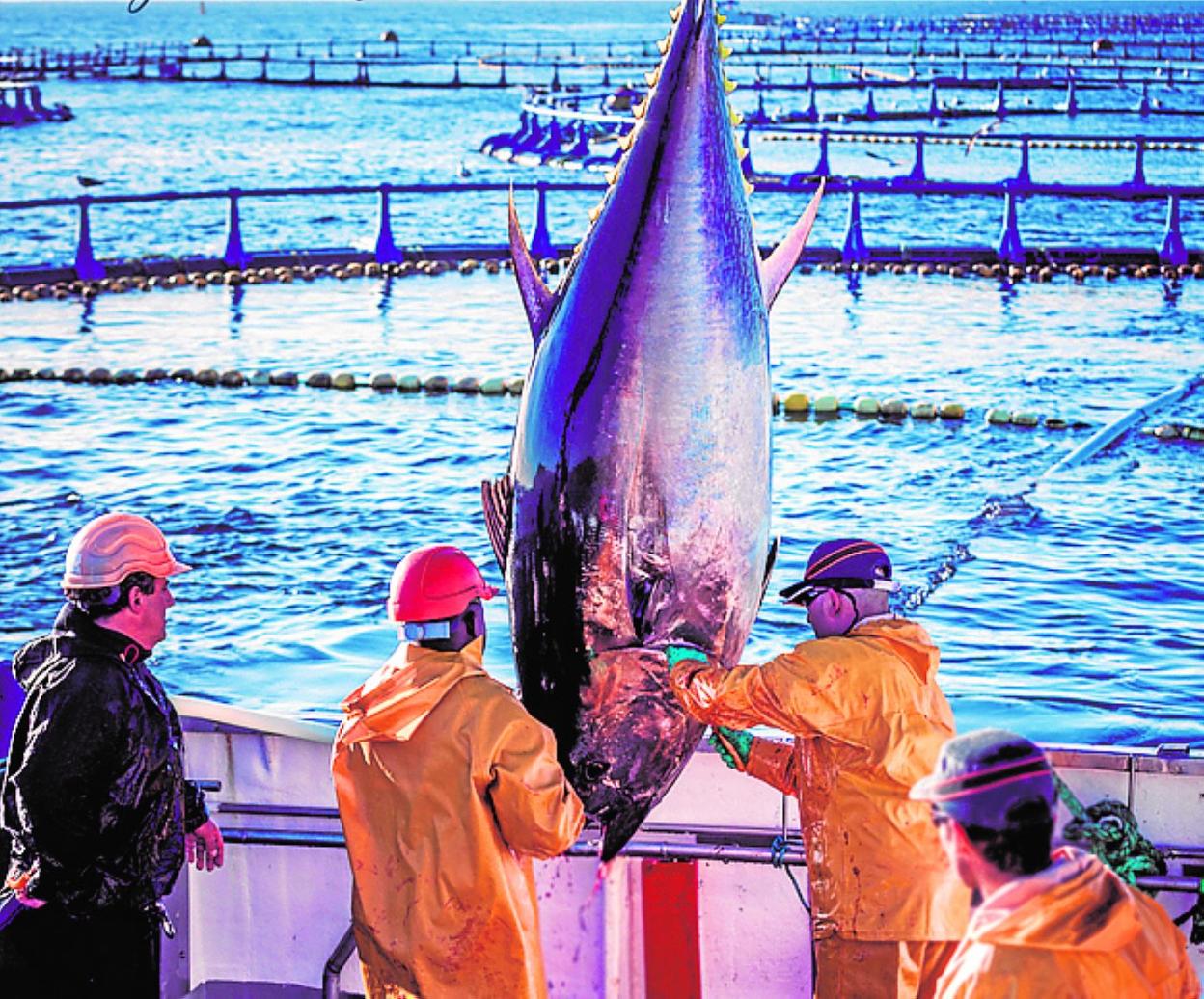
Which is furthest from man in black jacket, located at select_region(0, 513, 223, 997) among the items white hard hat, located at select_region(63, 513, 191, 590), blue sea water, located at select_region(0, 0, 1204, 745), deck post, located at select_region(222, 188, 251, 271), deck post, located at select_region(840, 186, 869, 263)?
deck post, located at select_region(840, 186, 869, 263)

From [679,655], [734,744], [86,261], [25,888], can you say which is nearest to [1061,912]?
[679,655]

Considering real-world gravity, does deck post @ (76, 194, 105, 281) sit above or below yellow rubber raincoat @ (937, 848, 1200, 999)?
above

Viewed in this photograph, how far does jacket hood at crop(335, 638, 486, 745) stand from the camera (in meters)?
3.09

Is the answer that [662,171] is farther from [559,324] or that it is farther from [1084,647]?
[1084,647]

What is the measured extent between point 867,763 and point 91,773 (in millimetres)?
1557

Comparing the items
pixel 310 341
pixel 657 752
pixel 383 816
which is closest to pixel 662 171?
pixel 657 752

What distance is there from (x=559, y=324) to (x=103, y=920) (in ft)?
5.19

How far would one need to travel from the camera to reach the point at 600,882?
13.4 ft

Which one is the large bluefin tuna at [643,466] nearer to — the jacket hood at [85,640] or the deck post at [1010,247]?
the jacket hood at [85,640]

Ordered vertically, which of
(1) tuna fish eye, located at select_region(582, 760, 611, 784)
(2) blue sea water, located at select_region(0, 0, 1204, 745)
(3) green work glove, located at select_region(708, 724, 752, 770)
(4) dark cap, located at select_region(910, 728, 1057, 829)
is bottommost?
(2) blue sea water, located at select_region(0, 0, 1204, 745)

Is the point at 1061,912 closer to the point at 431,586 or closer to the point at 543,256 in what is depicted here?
the point at 431,586

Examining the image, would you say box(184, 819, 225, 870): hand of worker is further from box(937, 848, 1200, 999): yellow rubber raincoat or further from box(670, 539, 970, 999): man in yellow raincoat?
box(937, 848, 1200, 999): yellow rubber raincoat

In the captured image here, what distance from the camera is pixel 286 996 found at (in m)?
4.41

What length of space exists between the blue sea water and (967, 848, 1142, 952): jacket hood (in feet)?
9.56
